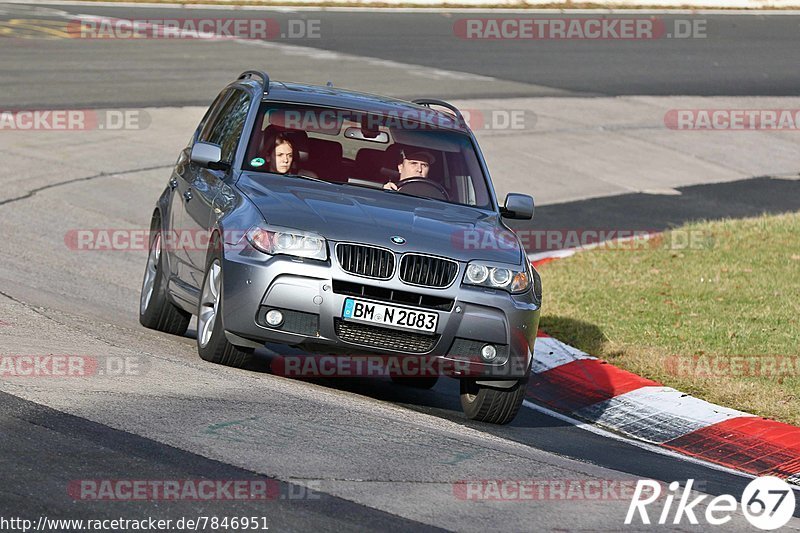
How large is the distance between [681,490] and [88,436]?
2.80m

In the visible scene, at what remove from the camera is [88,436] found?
6340 mm

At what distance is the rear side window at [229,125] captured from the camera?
31.4 feet

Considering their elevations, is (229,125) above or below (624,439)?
above

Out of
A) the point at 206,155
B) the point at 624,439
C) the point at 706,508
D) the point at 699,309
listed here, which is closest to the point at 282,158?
the point at 206,155

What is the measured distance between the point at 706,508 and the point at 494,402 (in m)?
2.37

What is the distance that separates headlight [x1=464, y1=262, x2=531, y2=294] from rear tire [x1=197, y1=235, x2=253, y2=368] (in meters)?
1.44

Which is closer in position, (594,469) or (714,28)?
(594,469)

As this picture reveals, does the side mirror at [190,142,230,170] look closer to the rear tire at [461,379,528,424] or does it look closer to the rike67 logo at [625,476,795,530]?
the rear tire at [461,379,528,424]

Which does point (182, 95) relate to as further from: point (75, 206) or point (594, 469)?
point (594, 469)

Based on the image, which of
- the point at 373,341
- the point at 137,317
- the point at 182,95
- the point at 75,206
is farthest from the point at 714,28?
the point at 373,341

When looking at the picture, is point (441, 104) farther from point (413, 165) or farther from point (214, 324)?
point (214, 324)

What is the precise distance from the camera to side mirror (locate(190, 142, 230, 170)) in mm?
9094

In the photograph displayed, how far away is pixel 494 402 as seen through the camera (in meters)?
8.57

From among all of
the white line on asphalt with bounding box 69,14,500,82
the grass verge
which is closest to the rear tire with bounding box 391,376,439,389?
the grass verge
